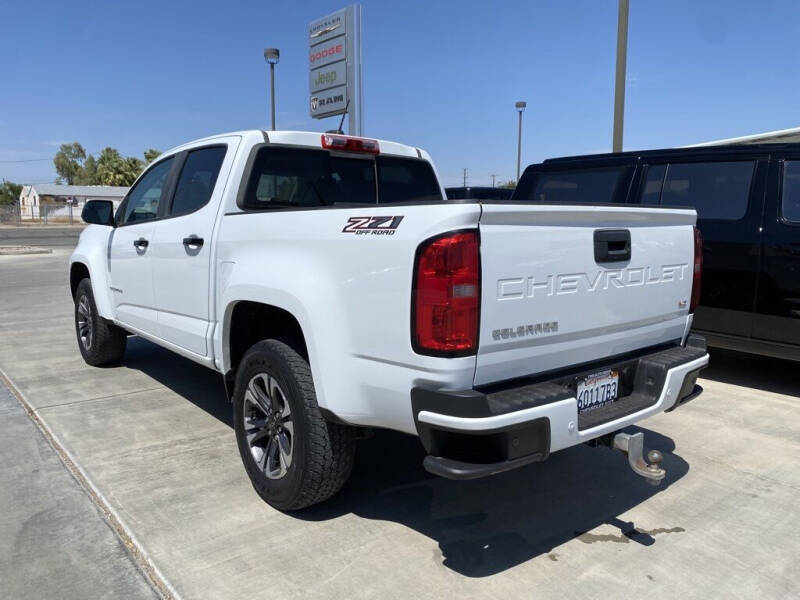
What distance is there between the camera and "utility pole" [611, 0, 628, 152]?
26.6 feet

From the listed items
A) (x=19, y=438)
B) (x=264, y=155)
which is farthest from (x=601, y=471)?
(x=19, y=438)

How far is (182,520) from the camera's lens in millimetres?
3070

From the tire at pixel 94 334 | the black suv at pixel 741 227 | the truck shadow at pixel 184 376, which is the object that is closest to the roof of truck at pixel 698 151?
the black suv at pixel 741 227

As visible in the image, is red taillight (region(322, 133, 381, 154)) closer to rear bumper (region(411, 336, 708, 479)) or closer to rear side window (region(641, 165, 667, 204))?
rear bumper (region(411, 336, 708, 479))

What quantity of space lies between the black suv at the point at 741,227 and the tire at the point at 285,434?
2.57 meters

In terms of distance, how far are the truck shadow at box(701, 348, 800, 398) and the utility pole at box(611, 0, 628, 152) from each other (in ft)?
10.6

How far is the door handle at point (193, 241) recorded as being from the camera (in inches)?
147

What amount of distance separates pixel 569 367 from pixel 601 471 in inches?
51.8

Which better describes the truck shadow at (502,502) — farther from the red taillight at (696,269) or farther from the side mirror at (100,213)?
the side mirror at (100,213)

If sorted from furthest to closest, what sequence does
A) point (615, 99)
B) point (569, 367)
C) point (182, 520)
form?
point (615, 99) < point (182, 520) < point (569, 367)

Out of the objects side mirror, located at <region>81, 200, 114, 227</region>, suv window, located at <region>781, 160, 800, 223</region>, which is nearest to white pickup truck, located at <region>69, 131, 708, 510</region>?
side mirror, located at <region>81, 200, 114, 227</region>

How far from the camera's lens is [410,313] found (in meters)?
2.36

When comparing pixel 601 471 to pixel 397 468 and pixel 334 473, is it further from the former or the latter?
pixel 334 473

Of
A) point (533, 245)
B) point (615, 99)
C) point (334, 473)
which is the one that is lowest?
point (334, 473)
